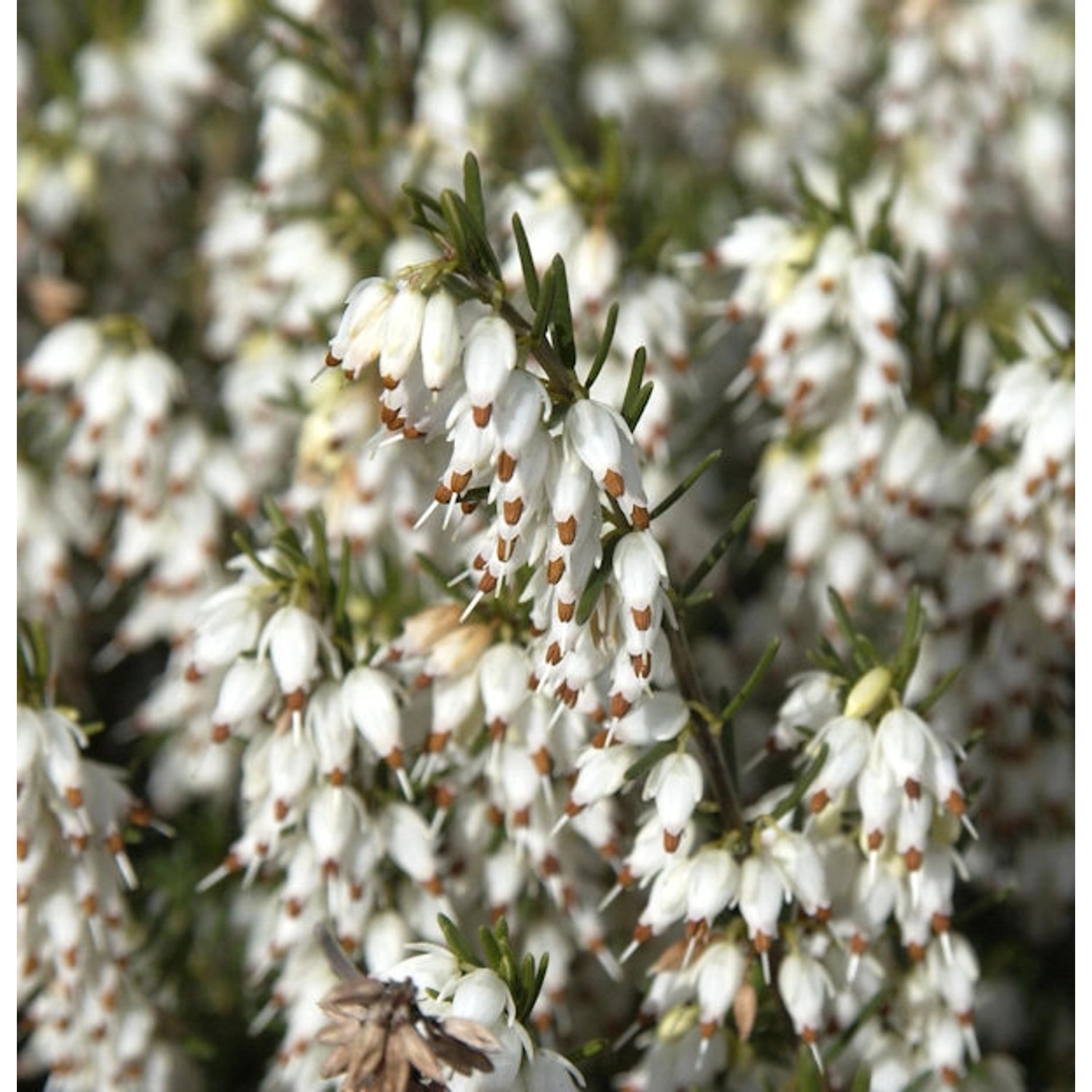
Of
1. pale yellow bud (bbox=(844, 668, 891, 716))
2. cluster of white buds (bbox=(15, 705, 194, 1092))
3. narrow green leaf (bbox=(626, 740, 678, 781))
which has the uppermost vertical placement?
pale yellow bud (bbox=(844, 668, 891, 716))

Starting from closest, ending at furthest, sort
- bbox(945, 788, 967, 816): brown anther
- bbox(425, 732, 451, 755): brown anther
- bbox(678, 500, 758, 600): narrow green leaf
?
bbox(678, 500, 758, 600): narrow green leaf → bbox(945, 788, 967, 816): brown anther → bbox(425, 732, 451, 755): brown anther

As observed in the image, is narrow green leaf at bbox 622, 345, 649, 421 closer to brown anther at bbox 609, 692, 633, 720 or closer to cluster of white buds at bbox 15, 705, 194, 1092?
brown anther at bbox 609, 692, 633, 720

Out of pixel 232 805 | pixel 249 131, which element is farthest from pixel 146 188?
pixel 232 805

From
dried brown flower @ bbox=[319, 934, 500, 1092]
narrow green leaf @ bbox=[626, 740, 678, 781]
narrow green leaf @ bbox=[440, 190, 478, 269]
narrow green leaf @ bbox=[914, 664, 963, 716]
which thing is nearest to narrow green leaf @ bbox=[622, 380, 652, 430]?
narrow green leaf @ bbox=[440, 190, 478, 269]

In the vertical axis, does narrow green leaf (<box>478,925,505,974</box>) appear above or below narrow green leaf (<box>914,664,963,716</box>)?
below

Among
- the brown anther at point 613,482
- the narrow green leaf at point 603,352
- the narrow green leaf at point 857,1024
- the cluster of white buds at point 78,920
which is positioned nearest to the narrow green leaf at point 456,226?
the narrow green leaf at point 603,352

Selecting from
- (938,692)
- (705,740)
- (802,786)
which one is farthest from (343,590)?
(938,692)

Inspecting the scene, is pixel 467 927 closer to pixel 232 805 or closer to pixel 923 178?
pixel 232 805
